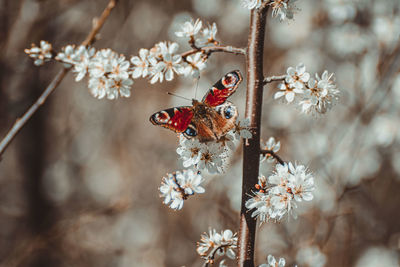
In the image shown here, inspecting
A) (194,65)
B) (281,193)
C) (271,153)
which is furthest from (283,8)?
(281,193)

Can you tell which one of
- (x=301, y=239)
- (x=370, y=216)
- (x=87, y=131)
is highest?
(x=87, y=131)

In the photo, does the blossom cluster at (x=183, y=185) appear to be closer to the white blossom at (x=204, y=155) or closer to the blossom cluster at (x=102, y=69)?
the white blossom at (x=204, y=155)

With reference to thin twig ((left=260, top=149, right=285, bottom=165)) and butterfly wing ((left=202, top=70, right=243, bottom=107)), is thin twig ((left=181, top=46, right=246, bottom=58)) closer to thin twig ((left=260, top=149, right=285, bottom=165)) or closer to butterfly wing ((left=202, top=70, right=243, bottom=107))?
butterfly wing ((left=202, top=70, right=243, bottom=107))

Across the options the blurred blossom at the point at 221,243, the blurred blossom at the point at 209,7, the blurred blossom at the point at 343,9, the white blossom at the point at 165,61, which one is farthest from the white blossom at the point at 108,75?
the blurred blossom at the point at 209,7

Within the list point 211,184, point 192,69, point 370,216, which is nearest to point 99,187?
point 211,184

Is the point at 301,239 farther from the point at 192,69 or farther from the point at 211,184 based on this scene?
the point at 192,69

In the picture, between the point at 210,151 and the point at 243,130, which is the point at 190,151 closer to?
the point at 210,151
